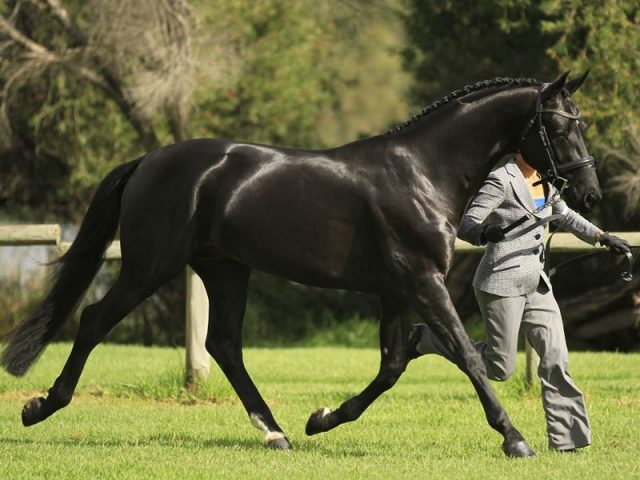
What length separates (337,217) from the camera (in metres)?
A: 6.61

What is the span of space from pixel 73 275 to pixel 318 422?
1.76m

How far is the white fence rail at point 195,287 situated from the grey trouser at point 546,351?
8.32 ft

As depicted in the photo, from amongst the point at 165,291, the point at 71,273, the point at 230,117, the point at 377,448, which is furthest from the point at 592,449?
the point at 230,117

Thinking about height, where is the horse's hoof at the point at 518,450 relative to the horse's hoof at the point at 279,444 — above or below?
above

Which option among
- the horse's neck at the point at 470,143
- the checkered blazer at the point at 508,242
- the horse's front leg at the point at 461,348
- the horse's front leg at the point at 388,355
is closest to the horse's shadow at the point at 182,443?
the horse's front leg at the point at 388,355

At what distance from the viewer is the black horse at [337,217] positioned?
637 cm

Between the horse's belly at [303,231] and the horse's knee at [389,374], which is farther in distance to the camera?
the horse's knee at [389,374]

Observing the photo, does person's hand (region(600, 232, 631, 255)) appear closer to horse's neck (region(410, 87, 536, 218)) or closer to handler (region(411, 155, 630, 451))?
handler (region(411, 155, 630, 451))

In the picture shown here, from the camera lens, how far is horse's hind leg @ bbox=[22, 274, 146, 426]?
706 cm

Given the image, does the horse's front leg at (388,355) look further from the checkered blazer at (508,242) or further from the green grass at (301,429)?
the checkered blazer at (508,242)

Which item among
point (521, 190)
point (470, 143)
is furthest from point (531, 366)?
point (470, 143)

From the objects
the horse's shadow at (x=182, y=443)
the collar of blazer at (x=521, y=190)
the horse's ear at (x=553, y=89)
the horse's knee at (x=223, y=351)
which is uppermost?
the horse's ear at (x=553, y=89)

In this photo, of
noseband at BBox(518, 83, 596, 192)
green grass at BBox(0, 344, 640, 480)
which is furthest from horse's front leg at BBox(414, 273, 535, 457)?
noseband at BBox(518, 83, 596, 192)

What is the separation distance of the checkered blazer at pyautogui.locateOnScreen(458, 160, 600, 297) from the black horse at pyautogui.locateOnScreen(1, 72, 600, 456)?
0.29 ft
